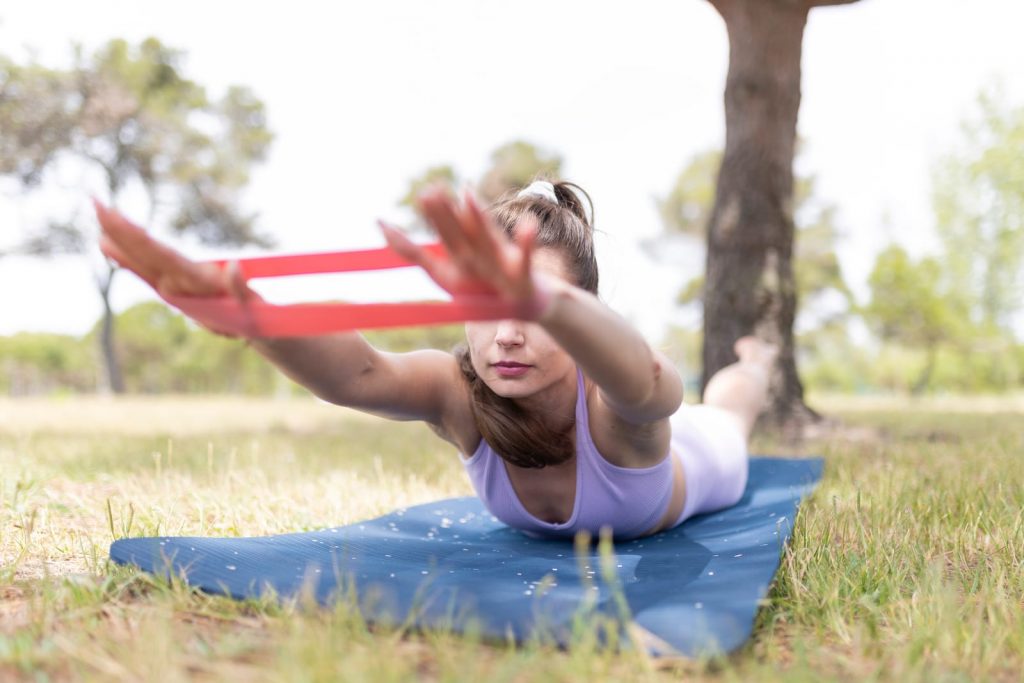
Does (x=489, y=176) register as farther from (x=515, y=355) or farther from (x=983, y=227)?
(x=515, y=355)

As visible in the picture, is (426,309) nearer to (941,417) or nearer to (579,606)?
(579,606)

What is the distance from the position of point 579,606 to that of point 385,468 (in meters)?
2.38

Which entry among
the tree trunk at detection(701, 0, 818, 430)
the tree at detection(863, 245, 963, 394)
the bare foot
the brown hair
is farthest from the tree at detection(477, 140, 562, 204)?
the brown hair

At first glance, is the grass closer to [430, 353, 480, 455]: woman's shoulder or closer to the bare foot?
[430, 353, 480, 455]: woman's shoulder

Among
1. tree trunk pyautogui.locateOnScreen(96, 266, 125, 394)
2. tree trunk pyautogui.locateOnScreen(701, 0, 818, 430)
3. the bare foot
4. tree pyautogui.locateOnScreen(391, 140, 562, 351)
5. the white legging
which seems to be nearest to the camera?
the white legging

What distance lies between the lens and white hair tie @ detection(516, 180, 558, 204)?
86.4 inches

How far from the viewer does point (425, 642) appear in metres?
1.31

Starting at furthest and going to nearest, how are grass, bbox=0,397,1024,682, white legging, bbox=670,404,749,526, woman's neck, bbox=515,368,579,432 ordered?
white legging, bbox=670,404,749,526
woman's neck, bbox=515,368,579,432
grass, bbox=0,397,1024,682

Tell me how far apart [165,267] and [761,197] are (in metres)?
A: 4.32

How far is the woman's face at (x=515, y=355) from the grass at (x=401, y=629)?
67 centimetres

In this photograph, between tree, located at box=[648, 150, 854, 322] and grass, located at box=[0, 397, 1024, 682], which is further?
tree, located at box=[648, 150, 854, 322]

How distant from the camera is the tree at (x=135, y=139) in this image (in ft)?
54.7

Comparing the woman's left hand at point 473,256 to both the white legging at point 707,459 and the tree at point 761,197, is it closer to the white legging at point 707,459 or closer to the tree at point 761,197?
the white legging at point 707,459

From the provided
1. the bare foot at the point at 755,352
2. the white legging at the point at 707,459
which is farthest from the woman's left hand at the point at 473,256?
the bare foot at the point at 755,352
